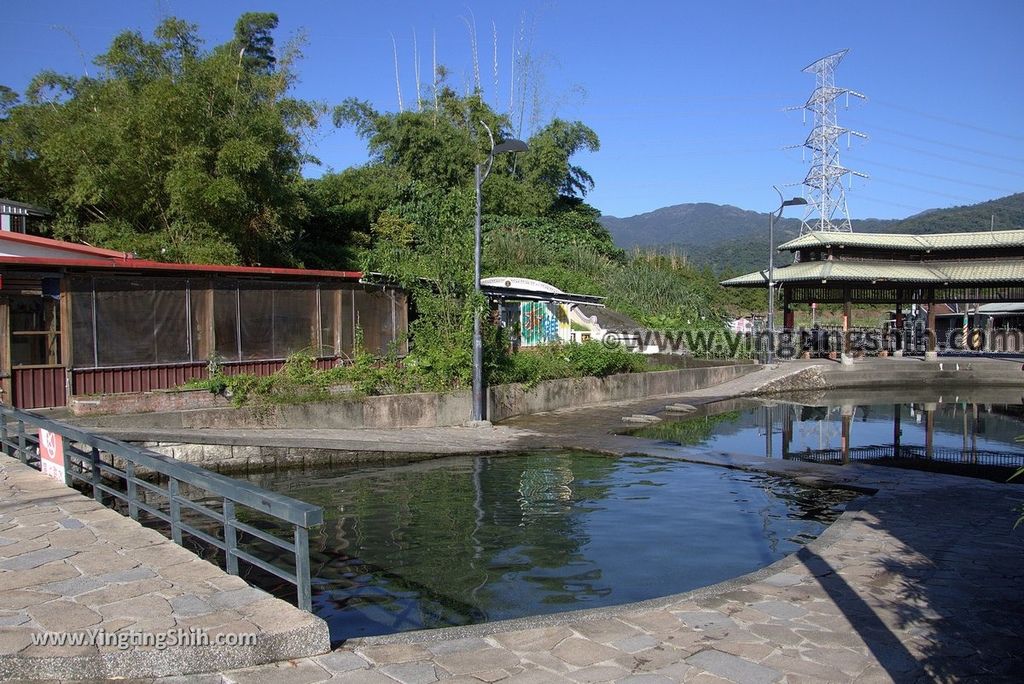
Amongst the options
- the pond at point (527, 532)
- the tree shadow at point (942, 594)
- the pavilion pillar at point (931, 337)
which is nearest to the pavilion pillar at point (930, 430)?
the pond at point (527, 532)

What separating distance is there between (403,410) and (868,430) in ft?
39.3

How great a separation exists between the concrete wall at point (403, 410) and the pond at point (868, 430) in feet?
7.94

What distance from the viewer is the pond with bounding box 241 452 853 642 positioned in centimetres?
725

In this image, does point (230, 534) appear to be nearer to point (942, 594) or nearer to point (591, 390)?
point (942, 594)

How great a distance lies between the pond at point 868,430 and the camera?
51.7 feet

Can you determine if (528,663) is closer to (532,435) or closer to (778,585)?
(778,585)

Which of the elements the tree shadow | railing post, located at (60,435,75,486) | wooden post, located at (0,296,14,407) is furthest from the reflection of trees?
wooden post, located at (0,296,14,407)

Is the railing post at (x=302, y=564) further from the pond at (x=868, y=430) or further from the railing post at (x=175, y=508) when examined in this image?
the pond at (x=868, y=430)

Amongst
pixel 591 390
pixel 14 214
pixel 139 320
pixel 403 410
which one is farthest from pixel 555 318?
pixel 14 214

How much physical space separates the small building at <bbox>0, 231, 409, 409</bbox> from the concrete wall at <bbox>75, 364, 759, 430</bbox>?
2.01m

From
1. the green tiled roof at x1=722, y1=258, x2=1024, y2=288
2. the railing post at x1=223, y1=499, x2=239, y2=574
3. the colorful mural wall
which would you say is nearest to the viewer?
the railing post at x1=223, y1=499, x2=239, y2=574

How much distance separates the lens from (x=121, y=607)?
16.8 ft

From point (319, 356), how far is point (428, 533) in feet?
29.7

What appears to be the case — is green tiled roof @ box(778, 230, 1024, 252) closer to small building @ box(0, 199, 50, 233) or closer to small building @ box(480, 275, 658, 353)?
small building @ box(480, 275, 658, 353)
